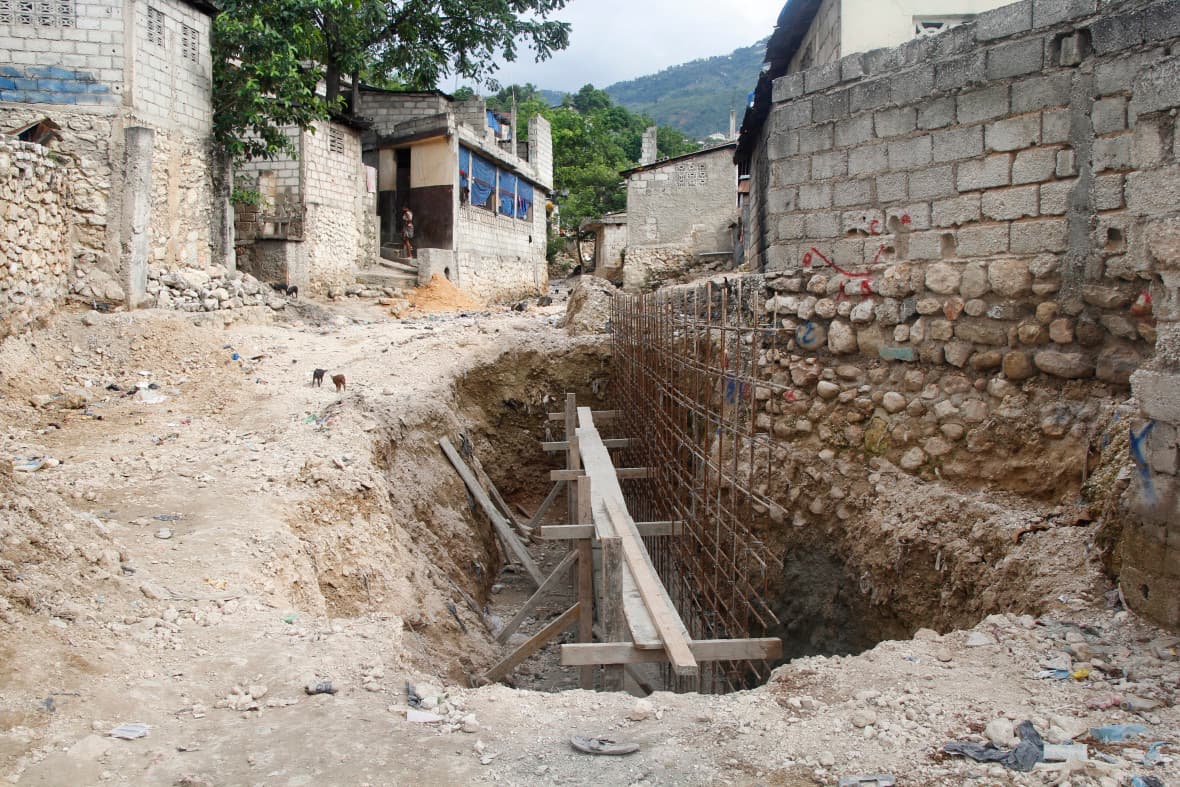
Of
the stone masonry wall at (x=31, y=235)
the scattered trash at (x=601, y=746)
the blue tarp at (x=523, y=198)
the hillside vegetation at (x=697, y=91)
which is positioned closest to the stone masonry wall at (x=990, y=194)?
the scattered trash at (x=601, y=746)

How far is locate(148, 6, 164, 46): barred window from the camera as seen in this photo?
10.4 metres

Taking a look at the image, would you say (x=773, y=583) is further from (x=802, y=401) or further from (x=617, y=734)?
(x=617, y=734)

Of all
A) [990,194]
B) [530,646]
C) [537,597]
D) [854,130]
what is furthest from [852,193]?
[537,597]

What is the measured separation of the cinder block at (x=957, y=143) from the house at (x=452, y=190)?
14121mm

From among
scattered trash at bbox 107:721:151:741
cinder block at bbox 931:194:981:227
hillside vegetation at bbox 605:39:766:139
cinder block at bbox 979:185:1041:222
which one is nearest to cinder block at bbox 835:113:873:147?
cinder block at bbox 931:194:981:227

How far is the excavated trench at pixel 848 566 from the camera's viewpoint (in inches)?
167

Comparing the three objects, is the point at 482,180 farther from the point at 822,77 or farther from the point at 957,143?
the point at 957,143

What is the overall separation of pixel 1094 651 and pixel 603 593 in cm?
222

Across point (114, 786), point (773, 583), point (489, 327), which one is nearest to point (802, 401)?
point (773, 583)

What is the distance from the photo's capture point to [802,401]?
594 cm

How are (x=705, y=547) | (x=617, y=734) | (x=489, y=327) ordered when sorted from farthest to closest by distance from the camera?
(x=489, y=327), (x=705, y=547), (x=617, y=734)

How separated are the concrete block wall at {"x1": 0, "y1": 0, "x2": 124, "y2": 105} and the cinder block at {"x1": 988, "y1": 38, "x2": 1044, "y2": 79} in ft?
31.9

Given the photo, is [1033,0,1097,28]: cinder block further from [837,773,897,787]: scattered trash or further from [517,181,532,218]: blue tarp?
[517,181,532,218]: blue tarp

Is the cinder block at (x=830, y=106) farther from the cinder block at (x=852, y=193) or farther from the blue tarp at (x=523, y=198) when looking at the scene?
the blue tarp at (x=523, y=198)
